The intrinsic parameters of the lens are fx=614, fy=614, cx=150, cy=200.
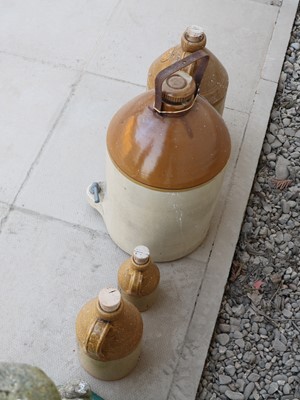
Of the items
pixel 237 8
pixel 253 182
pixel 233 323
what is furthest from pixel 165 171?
pixel 237 8

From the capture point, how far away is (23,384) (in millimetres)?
1215

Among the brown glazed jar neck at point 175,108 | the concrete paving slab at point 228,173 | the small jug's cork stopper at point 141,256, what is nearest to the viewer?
the brown glazed jar neck at point 175,108

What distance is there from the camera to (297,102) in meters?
3.18

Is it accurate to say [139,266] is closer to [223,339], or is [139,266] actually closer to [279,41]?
[223,339]

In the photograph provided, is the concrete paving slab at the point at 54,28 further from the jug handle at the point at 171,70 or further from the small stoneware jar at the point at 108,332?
the small stoneware jar at the point at 108,332

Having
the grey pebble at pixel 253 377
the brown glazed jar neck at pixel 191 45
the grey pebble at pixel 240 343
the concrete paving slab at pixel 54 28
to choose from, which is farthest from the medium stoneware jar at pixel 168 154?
the concrete paving slab at pixel 54 28

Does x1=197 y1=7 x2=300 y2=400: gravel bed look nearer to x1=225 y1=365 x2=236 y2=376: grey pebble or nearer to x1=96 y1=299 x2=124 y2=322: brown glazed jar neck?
x1=225 y1=365 x2=236 y2=376: grey pebble

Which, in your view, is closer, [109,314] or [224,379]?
[109,314]

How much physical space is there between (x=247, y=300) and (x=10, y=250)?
3.20 feet

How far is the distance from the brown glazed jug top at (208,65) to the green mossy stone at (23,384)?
1.48 m

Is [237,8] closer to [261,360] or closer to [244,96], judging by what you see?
[244,96]

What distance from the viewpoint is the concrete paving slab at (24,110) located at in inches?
108

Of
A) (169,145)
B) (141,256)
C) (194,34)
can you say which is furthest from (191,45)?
(141,256)

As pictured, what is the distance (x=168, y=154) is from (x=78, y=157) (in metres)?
0.89
